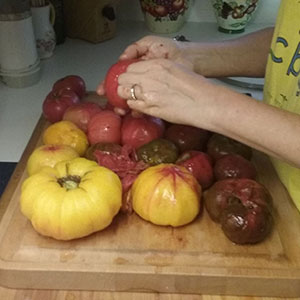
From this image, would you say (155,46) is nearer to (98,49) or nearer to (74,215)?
(74,215)

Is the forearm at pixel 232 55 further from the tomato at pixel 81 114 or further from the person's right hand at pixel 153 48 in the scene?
the tomato at pixel 81 114

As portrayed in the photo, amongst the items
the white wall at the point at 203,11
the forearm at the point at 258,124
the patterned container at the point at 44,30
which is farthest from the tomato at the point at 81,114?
the white wall at the point at 203,11

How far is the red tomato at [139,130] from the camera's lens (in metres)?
0.91

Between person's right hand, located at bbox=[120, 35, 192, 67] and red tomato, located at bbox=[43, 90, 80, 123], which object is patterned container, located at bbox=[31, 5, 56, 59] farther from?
person's right hand, located at bbox=[120, 35, 192, 67]

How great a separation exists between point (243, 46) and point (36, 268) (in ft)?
1.97

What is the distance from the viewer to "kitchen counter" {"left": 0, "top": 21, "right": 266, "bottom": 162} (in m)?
1.13

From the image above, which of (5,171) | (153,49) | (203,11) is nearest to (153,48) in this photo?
(153,49)

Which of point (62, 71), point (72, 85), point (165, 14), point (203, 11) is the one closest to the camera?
point (72, 85)

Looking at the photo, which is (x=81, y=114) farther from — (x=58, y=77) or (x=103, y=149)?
(x=58, y=77)

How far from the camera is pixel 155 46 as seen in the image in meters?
0.97

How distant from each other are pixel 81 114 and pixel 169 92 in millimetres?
269

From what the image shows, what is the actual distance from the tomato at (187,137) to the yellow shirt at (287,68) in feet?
0.46

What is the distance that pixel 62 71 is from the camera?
1408 mm

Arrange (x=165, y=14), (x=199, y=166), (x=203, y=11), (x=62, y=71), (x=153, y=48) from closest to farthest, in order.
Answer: (x=199, y=166) < (x=153, y=48) < (x=62, y=71) < (x=165, y=14) < (x=203, y=11)
